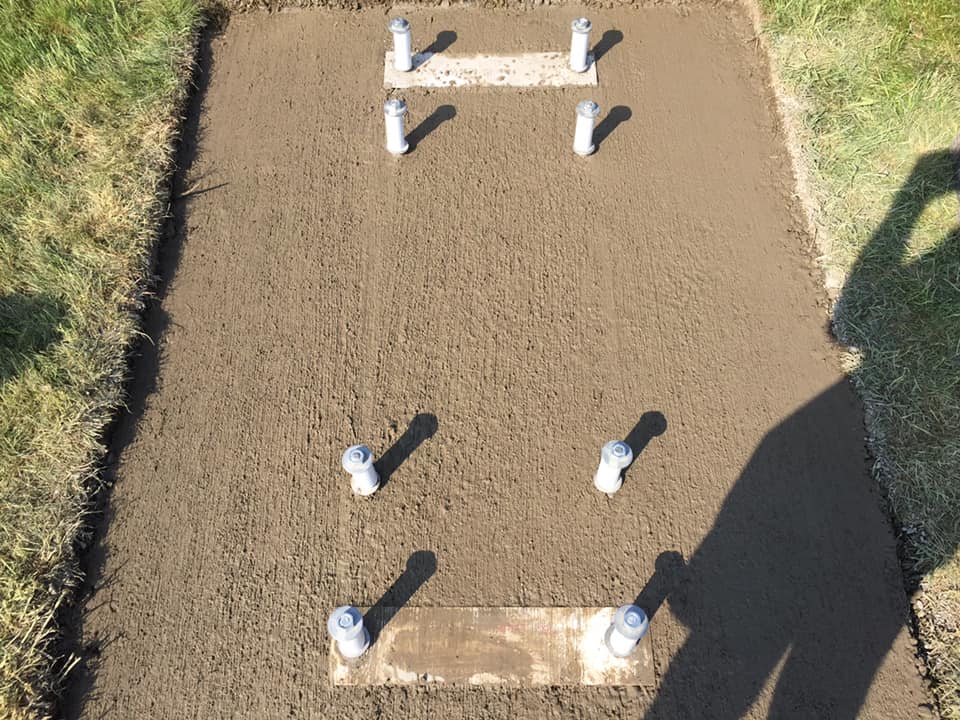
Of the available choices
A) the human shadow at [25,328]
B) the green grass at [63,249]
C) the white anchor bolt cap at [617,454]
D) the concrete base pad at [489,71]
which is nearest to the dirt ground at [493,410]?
the concrete base pad at [489,71]

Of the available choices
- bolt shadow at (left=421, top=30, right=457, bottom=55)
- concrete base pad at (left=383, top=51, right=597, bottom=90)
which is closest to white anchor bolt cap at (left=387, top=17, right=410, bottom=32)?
concrete base pad at (left=383, top=51, right=597, bottom=90)

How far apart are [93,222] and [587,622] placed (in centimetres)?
417

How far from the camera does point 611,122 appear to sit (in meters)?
5.57

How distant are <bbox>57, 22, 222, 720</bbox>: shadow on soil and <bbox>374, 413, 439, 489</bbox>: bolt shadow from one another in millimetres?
1478

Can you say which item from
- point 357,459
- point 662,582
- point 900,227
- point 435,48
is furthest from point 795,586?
point 435,48

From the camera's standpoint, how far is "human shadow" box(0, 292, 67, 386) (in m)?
4.42

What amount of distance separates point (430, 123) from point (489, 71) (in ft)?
2.46

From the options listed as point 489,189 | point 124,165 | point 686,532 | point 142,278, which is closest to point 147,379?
point 142,278

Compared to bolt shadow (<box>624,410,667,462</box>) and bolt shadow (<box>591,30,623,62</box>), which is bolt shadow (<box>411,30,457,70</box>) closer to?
bolt shadow (<box>591,30,623,62</box>)

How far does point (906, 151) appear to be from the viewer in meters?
5.28

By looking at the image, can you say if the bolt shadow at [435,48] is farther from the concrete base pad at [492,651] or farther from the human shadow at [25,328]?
the concrete base pad at [492,651]

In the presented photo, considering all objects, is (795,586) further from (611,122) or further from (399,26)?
A: (399,26)

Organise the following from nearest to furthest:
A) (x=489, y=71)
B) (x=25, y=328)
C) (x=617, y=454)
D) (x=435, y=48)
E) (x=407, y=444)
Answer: (x=617, y=454)
(x=407, y=444)
(x=25, y=328)
(x=489, y=71)
(x=435, y=48)

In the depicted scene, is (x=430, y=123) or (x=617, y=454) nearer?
(x=617, y=454)
